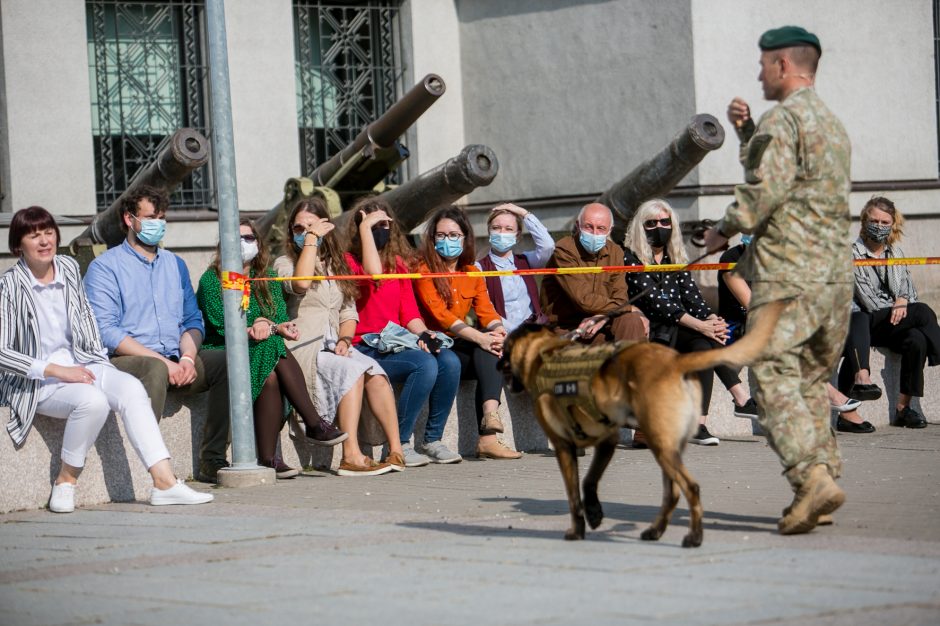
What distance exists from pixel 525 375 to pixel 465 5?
50.5 feet

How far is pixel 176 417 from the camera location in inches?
413

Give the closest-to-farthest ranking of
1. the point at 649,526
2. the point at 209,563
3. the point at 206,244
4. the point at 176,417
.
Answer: the point at 209,563, the point at 649,526, the point at 176,417, the point at 206,244

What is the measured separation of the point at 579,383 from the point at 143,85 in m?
14.7

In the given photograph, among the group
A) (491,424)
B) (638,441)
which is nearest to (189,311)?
(491,424)

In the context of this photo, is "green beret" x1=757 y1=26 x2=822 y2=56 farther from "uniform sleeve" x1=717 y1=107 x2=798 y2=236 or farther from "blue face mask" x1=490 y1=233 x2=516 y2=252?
"blue face mask" x1=490 y1=233 x2=516 y2=252

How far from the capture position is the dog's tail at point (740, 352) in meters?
6.65

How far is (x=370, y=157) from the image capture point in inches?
677

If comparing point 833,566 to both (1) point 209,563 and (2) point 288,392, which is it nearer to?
(1) point 209,563

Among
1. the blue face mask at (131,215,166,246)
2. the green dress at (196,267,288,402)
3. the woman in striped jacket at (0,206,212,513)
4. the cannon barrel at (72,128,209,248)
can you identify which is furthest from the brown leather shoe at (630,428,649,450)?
the cannon barrel at (72,128,209,248)

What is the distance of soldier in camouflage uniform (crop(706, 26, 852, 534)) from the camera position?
709 centimetres

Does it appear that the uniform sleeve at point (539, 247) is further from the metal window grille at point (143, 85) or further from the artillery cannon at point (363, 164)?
the metal window grille at point (143, 85)

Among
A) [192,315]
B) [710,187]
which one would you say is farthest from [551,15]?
[192,315]

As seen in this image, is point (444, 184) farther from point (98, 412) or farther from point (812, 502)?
point (812, 502)

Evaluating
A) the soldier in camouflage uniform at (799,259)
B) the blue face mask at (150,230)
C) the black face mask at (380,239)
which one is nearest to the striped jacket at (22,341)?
the blue face mask at (150,230)
